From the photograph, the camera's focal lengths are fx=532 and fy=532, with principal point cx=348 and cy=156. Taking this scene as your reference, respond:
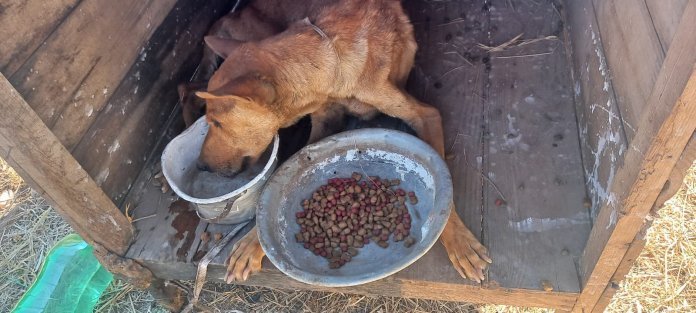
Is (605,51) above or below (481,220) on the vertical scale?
above

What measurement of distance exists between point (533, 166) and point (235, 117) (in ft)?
5.27

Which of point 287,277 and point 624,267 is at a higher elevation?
point 624,267

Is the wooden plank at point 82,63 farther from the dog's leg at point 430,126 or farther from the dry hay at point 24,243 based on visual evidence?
the dry hay at point 24,243

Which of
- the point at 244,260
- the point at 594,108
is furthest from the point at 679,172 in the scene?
the point at 244,260

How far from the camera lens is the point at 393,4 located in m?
3.28

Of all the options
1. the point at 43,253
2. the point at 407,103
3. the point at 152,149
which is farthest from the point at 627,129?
the point at 43,253

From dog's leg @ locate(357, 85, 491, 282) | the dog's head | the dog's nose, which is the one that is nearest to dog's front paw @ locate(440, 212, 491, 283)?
dog's leg @ locate(357, 85, 491, 282)

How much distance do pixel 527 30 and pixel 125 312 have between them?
335 cm

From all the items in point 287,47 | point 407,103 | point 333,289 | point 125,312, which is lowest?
point 125,312

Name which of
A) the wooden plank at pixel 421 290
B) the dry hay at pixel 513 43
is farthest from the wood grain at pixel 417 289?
the dry hay at pixel 513 43

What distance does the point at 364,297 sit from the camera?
3361 mm

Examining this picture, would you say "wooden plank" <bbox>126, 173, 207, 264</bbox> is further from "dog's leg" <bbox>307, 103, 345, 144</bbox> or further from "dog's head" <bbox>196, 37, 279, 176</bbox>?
"dog's leg" <bbox>307, 103, 345, 144</bbox>

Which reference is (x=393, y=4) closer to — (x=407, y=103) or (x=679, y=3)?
(x=407, y=103)

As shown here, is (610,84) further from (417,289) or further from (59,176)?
(59,176)
